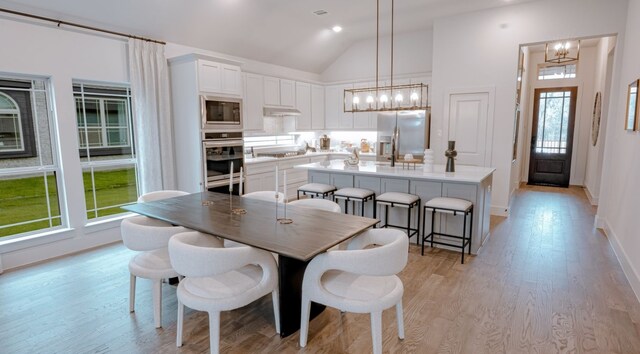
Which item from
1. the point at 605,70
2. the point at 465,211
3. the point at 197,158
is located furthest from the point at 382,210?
the point at 605,70

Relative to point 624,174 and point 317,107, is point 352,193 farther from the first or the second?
point 317,107

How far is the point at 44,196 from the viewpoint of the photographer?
4043mm

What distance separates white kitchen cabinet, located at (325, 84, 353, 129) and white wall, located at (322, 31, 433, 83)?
239 millimetres

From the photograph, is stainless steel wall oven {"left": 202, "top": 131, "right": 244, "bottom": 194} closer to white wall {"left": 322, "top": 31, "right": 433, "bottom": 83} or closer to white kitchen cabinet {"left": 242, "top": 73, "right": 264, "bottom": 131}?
white kitchen cabinet {"left": 242, "top": 73, "right": 264, "bottom": 131}

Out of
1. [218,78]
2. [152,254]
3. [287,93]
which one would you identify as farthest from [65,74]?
[287,93]

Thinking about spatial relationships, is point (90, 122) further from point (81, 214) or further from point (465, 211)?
point (465, 211)

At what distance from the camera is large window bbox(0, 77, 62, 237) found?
12.2 ft

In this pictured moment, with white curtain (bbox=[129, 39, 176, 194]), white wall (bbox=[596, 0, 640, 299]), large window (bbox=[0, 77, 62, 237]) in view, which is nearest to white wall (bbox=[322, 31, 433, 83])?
white wall (bbox=[596, 0, 640, 299])

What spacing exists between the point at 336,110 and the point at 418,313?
19.4 ft

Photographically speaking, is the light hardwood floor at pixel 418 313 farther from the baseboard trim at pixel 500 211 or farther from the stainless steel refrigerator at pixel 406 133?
the stainless steel refrigerator at pixel 406 133

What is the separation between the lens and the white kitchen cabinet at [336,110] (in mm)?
7863

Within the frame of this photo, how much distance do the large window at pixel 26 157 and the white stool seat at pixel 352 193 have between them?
3.42 metres

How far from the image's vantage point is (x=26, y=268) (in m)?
3.69

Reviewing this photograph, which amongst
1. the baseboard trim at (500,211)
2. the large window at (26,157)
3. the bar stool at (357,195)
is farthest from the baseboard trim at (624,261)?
the large window at (26,157)
